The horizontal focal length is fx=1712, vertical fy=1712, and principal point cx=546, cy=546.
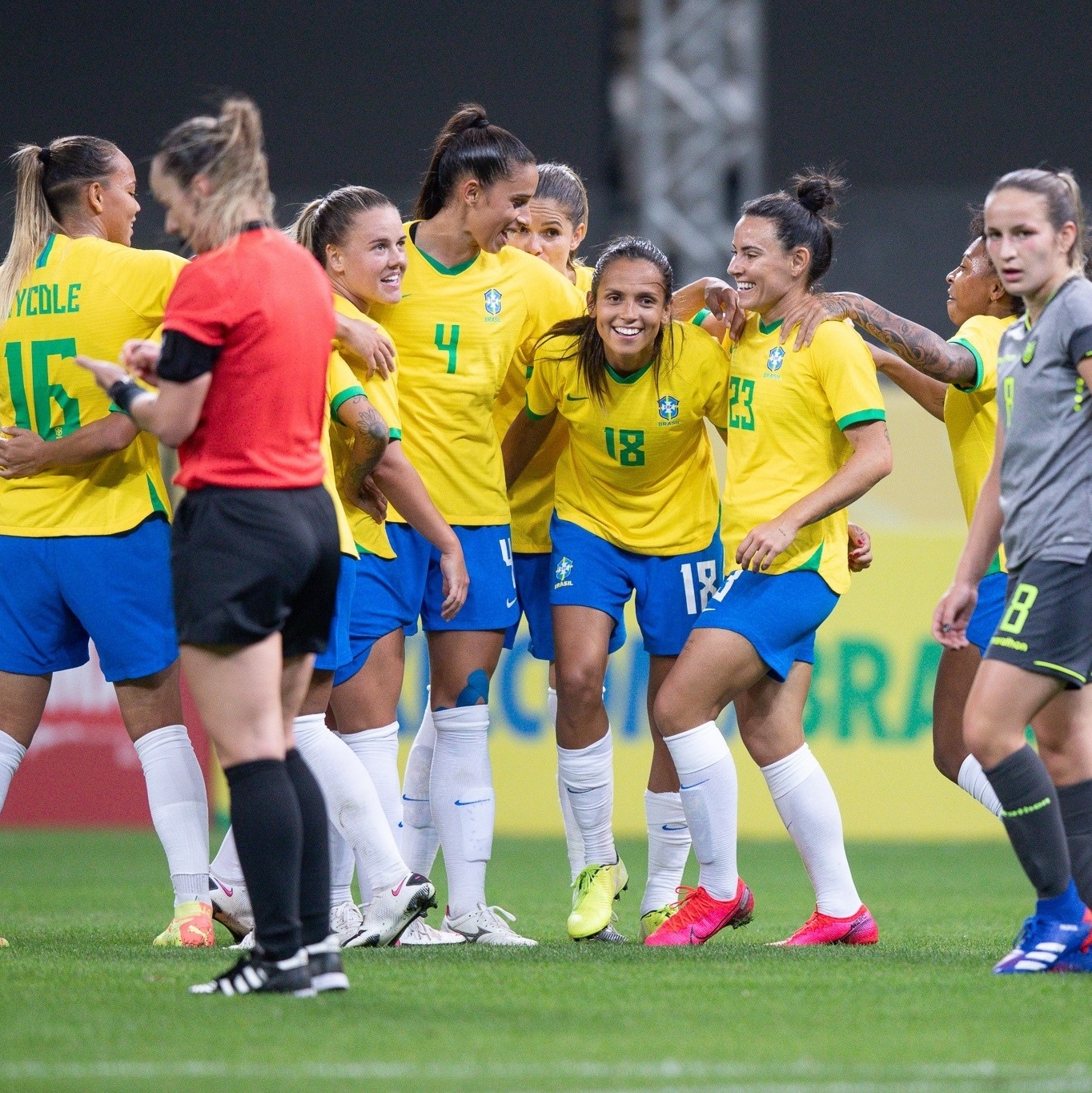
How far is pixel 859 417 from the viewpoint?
4.64 metres

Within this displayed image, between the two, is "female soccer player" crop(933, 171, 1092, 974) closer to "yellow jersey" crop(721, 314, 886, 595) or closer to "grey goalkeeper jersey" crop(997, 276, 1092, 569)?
"grey goalkeeper jersey" crop(997, 276, 1092, 569)

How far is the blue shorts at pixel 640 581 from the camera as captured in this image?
4949mm

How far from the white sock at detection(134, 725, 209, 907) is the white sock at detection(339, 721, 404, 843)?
0.46 metres

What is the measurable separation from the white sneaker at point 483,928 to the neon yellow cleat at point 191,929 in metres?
0.68

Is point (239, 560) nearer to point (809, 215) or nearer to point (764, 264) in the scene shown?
point (764, 264)

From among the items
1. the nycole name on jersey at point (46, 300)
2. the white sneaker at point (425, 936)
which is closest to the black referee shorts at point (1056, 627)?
the white sneaker at point (425, 936)

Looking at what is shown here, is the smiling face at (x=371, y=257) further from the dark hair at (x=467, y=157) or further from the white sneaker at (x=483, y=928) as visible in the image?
the white sneaker at (x=483, y=928)

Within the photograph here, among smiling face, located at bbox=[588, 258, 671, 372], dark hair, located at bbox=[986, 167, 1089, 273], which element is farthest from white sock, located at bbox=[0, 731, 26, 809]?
dark hair, located at bbox=[986, 167, 1089, 273]

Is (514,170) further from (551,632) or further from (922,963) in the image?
(922,963)

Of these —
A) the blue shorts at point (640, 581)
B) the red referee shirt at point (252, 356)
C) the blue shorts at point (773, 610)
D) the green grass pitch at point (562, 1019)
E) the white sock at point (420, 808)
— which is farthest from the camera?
the white sock at point (420, 808)

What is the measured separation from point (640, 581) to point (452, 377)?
81 centimetres

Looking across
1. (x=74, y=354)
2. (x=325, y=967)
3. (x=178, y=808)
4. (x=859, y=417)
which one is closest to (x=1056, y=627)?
(x=859, y=417)


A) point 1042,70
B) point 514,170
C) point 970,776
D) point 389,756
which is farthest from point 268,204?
point 1042,70

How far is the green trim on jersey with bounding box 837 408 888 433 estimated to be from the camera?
4.64 meters
